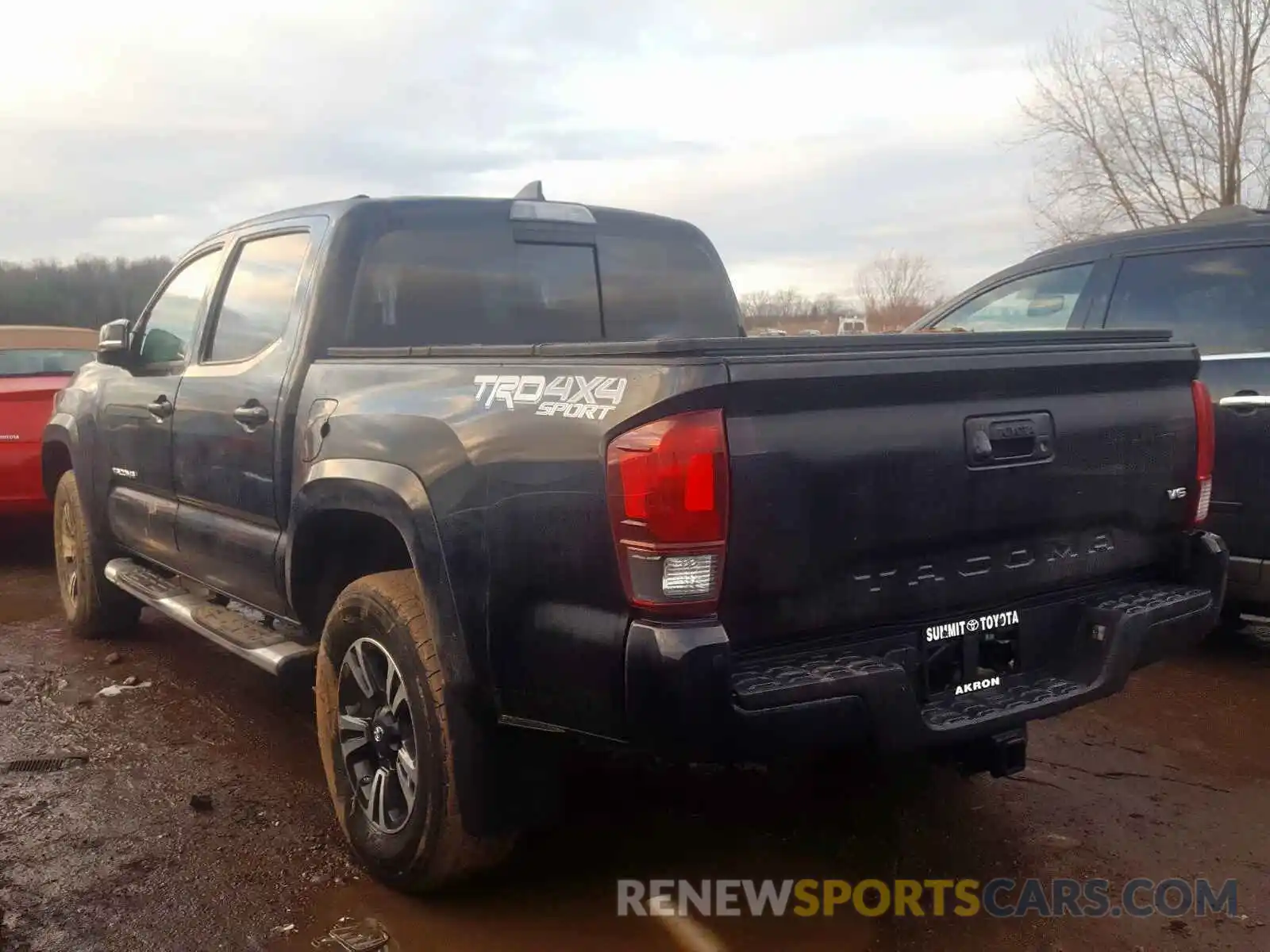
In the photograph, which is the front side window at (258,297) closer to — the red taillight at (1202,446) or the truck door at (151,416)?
the truck door at (151,416)

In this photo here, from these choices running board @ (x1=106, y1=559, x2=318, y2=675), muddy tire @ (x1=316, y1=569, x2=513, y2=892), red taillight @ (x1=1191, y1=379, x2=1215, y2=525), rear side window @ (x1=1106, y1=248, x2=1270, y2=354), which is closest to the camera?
muddy tire @ (x1=316, y1=569, x2=513, y2=892)

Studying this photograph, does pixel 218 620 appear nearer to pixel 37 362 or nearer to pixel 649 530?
pixel 649 530

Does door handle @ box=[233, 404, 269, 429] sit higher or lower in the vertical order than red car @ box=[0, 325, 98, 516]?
higher

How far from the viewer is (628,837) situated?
11.6ft

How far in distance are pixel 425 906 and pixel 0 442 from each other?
18.1 feet

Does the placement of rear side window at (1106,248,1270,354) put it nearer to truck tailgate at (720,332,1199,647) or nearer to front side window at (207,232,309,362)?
truck tailgate at (720,332,1199,647)

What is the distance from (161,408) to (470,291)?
1491 mm

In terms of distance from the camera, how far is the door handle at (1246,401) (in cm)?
466

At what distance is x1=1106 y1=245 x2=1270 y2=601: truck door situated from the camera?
468 centimetres

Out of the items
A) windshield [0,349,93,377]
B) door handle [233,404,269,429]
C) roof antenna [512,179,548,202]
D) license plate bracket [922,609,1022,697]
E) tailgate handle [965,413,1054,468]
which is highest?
roof antenna [512,179,548,202]

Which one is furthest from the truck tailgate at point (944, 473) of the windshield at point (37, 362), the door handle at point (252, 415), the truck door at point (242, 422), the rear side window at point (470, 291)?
the windshield at point (37, 362)

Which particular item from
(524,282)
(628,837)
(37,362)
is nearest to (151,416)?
(524,282)

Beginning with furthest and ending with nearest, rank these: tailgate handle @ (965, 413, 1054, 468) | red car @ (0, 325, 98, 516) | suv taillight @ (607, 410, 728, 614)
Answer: red car @ (0, 325, 98, 516)
tailgate handle @ (965, 413, 1054, 468)
suv taillight @ (607, 410, 728, 614)

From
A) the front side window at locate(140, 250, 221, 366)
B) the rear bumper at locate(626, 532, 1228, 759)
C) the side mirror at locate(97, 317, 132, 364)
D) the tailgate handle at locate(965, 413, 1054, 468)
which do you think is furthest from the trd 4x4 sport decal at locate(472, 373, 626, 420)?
the side mirror at locate(97, 317, 132, 364)
